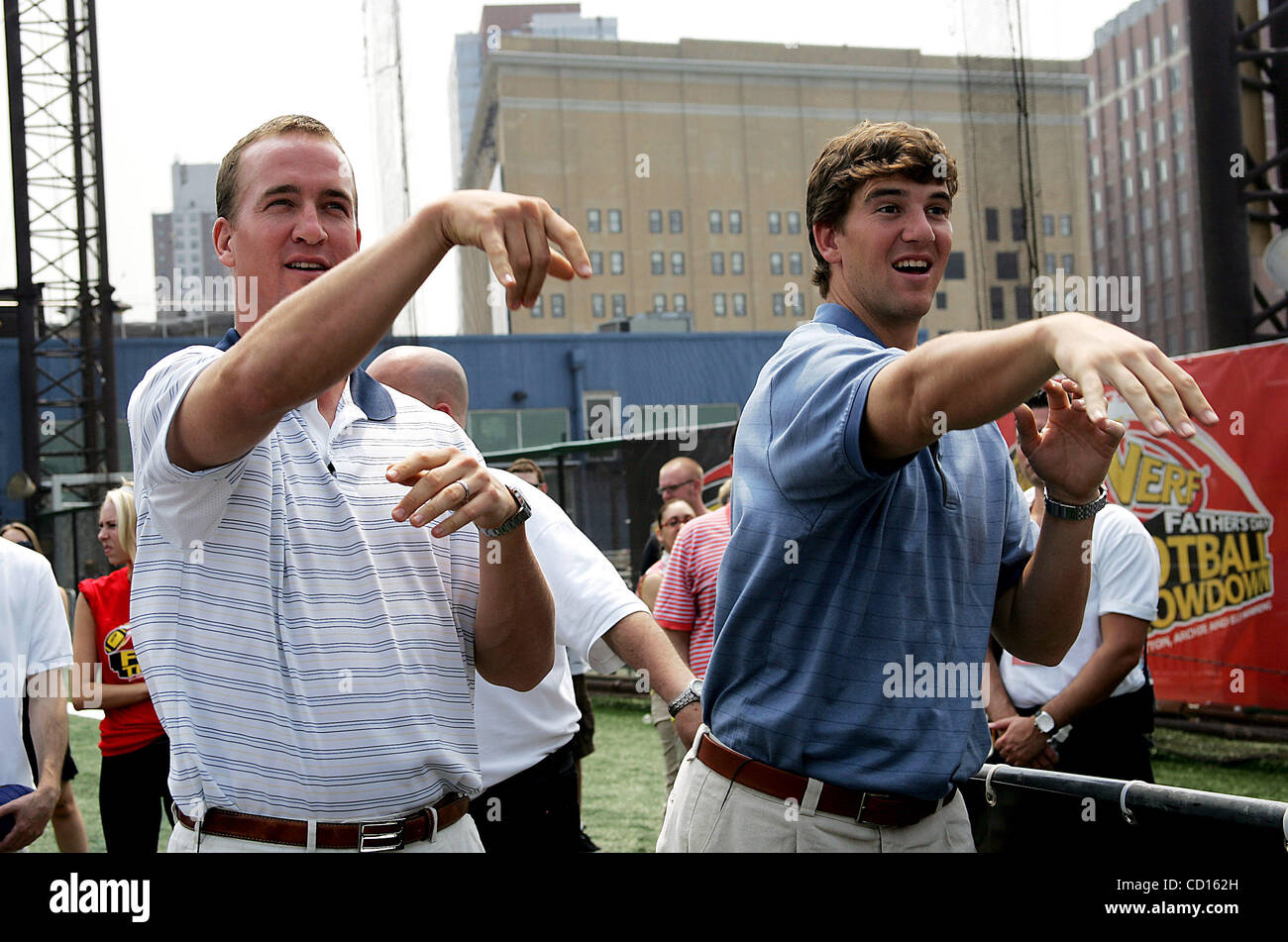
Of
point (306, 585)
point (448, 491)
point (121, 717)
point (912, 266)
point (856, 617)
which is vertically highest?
point (912, 266)

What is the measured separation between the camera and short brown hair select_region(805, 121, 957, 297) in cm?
246

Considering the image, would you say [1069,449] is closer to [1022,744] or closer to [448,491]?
[448,491]

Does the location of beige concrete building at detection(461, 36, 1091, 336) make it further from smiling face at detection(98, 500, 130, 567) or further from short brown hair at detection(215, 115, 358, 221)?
short brown hair at detection(215, 115, 358, 221)

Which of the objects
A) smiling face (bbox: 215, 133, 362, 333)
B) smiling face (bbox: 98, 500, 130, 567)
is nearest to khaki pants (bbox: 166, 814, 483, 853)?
smiling face (bbox: 215, 133, 362, 333)

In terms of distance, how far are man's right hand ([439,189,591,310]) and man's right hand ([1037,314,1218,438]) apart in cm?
60

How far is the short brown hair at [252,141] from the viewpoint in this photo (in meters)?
2.10

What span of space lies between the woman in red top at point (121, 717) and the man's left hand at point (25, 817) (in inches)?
45.6

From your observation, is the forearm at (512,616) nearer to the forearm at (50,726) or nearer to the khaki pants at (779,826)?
the khaki pants at (779,826)

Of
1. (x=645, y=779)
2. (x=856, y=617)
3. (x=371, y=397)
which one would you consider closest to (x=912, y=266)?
(x=856, y=617)

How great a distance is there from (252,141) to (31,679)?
2.88 m

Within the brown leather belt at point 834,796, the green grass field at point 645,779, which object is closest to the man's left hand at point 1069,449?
the brown leather belt at point 834,796

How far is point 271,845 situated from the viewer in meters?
1.94

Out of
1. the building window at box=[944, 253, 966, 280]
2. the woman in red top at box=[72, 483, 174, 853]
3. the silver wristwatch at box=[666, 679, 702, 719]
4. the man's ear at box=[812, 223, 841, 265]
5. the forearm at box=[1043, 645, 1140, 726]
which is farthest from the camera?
the building window at box=[944, 253, 966, 280]

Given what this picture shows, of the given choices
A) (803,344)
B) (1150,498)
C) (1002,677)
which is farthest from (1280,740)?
(803,344)
